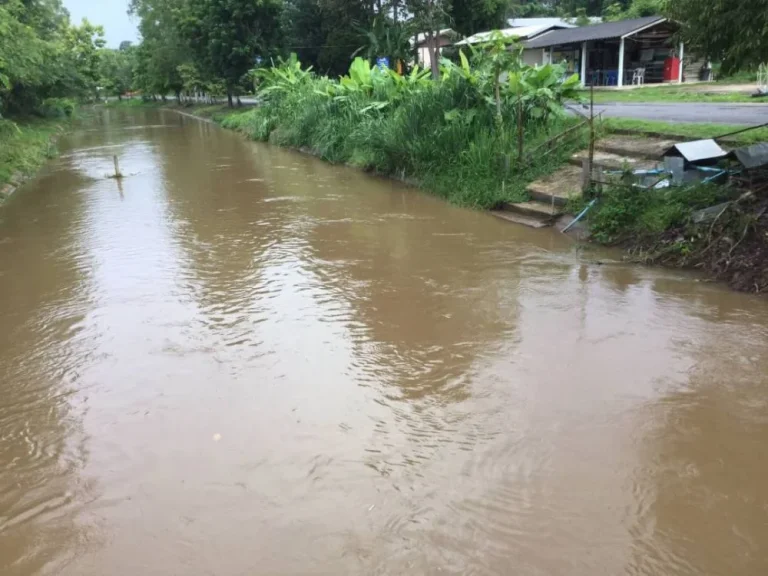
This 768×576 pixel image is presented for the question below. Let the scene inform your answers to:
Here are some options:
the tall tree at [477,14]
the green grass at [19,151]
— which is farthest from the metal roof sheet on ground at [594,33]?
the green grass at [19,151]

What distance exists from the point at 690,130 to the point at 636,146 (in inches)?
34.3

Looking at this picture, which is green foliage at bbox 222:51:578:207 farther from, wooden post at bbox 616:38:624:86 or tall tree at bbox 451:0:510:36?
tall tree at bbox 451:0:510:36

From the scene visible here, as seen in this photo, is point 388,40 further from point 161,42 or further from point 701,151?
point 161,42

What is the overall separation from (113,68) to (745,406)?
86.8 meters

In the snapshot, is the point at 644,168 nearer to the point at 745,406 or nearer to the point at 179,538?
the point at 745,406

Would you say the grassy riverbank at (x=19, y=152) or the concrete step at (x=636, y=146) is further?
the grassy riverbank at (x=19, y=152)

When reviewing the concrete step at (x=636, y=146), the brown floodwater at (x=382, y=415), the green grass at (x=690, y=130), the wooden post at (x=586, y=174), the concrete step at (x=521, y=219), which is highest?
the green grass at (x=690, y=130)

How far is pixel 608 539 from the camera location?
3.36m

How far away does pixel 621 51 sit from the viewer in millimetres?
26672

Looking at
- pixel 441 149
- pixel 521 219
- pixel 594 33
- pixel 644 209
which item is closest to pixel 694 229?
pixel 644 209

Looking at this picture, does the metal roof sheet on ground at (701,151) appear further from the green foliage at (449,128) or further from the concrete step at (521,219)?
the green foliage at (449,128)

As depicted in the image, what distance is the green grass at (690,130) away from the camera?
9.20 metres

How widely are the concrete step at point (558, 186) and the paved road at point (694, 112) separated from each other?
205 centimetres

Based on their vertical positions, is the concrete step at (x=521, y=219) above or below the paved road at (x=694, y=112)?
below
